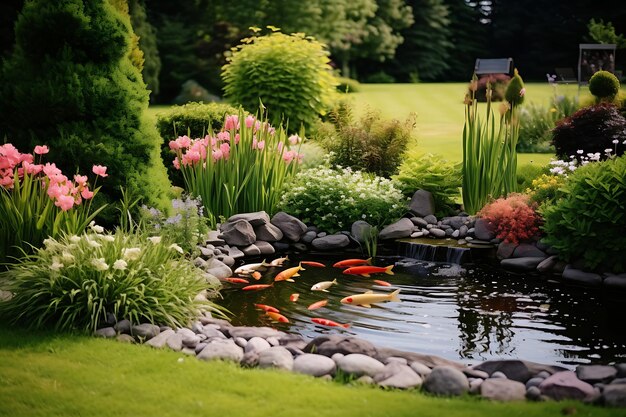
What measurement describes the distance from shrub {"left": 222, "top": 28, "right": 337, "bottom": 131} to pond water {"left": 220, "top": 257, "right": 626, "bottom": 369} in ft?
18.8

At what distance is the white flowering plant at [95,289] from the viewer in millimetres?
5652

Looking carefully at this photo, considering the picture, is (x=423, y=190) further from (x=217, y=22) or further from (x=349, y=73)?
(x=349, y=73)

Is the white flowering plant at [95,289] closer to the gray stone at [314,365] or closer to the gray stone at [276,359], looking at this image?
the gray stone at [276,359]

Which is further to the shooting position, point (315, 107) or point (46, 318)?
point (315, 107)

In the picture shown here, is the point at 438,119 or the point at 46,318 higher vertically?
the point at 438,119

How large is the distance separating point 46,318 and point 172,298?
0.90m

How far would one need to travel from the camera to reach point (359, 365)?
4918mm

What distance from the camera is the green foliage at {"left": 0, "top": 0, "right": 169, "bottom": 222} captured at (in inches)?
300

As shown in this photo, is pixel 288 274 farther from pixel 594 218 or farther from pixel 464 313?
pixel 594 218

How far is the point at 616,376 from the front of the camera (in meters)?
4.87

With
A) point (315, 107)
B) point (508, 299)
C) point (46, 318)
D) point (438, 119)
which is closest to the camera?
point (46, 318)

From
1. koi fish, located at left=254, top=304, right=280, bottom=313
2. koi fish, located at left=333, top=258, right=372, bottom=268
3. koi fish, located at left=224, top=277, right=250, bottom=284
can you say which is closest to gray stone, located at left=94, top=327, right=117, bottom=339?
koi fish, located at left=254, top=304, right=280, bottom=313

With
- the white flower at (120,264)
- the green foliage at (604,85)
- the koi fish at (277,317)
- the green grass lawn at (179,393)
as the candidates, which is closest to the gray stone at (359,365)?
the green grass lawn at (179,393)

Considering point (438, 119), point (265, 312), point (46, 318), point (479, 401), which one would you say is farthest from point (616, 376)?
point (438, 119)
